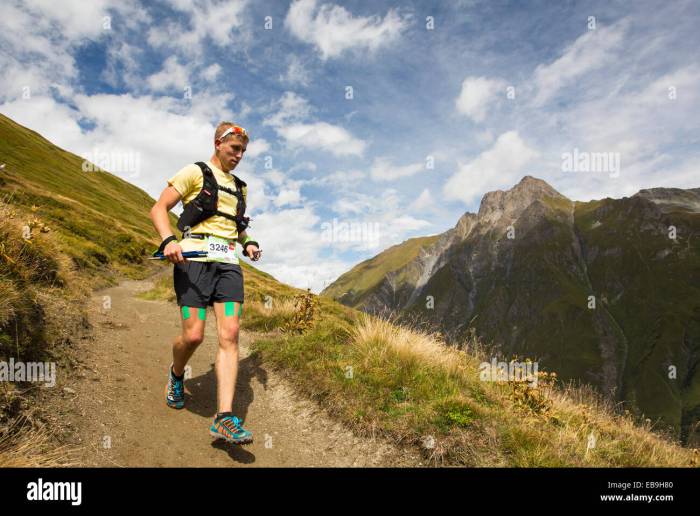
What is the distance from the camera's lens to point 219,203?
5027 millimetres

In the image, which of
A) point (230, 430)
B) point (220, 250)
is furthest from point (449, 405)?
point (220, 250)

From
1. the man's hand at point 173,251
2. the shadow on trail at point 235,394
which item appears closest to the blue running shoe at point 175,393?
the shadow on trail at point 235,394

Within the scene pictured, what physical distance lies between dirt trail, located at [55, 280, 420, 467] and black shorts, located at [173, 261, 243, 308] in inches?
62.4

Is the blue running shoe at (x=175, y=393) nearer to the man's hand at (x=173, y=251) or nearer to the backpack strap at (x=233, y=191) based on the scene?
the man's hand at (x=173, y=251)

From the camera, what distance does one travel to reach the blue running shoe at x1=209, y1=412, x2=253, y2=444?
409 cm

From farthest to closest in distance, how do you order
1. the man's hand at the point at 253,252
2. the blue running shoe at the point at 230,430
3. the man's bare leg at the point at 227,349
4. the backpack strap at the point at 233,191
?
the man's hand at the point at 253,252 < the backpack strap at the point at 233,191 < the man's bare leg at the point at 227,349 < the blue running shoe at the point at 230,430

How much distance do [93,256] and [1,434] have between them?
803 inches

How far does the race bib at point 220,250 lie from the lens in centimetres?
487

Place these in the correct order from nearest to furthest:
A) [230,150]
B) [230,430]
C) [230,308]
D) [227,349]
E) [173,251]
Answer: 1. [230,430]
2. [173,251]
3. [227,349]
4. [230,308]
5. [230,150]

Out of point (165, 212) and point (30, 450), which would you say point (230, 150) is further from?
point (30, 450)

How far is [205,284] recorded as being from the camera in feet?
15.7

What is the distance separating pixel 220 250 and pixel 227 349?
4.13 ft

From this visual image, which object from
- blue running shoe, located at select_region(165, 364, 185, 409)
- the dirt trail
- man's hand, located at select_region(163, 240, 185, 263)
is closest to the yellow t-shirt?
man's hand, located at select_region(163, 240, 185, 263)

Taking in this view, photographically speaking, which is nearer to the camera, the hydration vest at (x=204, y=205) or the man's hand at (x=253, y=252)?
the hydration vest at (x=204, y=205)
